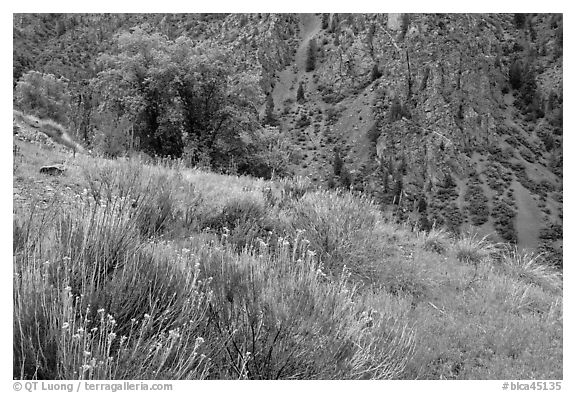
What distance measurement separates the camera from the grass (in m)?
2.35

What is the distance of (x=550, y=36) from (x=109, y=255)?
143251 mm

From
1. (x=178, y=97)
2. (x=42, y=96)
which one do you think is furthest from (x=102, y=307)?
(x=42, y=96)

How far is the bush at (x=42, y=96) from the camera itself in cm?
4694

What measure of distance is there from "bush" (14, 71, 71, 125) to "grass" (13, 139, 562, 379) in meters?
46.0

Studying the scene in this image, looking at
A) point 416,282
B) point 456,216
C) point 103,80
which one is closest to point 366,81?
point 456,216

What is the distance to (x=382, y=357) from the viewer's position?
337cm

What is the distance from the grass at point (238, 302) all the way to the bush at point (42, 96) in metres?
46.0

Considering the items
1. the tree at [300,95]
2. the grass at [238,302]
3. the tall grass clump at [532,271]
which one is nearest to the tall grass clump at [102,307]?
the grass at [238,302]

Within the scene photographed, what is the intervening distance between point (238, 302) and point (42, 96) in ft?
176

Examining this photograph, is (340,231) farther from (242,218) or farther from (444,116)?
(444,116)

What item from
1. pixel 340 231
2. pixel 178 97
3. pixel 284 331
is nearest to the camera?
pixel 284 331

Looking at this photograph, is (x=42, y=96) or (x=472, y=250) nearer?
(x=472, y=250)

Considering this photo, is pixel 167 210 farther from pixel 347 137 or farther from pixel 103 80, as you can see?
pixel 347 137

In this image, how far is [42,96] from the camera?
158 ft
